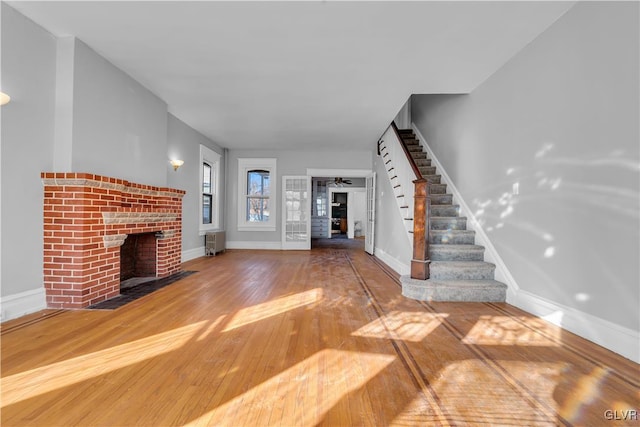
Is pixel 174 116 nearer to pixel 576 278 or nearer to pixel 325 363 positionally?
pixel 325 363

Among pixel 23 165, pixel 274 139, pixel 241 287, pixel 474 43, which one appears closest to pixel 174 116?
pixel 274 139

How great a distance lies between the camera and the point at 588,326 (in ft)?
7.10

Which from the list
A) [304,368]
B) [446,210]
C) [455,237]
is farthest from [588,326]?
[446,210]

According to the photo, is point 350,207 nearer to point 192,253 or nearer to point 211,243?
point 211,243

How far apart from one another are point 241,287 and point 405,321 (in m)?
2.05

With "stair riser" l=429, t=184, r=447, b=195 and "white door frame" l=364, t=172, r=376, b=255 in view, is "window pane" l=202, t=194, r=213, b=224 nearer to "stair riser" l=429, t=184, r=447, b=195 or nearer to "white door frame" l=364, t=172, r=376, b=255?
"white door frame" l=364, t=172, r=376, b=255

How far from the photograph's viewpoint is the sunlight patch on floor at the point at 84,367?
1.47 meters

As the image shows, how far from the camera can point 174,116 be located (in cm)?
501

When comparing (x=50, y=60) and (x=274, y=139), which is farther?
(x=274, y=139)

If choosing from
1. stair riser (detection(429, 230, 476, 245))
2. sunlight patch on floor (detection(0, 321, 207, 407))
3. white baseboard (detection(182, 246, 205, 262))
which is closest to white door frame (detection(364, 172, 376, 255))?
stair riser (detection(429, 230, 476, 245))

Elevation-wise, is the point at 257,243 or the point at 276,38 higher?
the point at 276,38

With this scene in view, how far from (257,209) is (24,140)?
5.22m

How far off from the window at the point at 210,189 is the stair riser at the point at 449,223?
182 inches

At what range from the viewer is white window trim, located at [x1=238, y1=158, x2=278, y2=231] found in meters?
7.48
